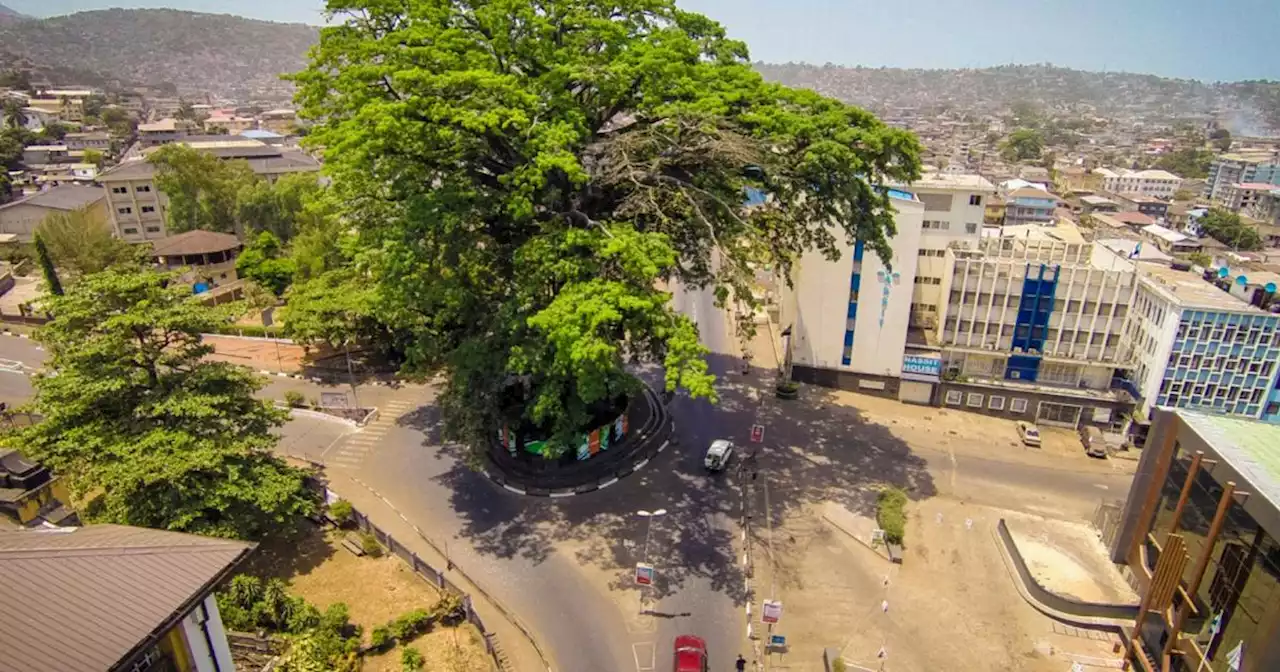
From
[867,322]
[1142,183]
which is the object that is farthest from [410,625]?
[1142,183]

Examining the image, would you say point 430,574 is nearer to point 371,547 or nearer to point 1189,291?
point 371,547

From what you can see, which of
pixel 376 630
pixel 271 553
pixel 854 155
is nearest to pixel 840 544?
pixel 854 155

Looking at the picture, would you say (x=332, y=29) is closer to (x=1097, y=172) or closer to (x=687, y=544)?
(x=687, y=544)

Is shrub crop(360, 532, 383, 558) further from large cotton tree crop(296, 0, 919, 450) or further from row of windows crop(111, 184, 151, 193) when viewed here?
row of windows crop(111, 184, 151, 193)

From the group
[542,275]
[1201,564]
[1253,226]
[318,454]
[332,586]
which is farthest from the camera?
[1253,226]

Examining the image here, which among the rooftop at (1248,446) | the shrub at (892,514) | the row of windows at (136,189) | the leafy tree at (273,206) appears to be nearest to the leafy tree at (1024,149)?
the leafy tree at (273,206)

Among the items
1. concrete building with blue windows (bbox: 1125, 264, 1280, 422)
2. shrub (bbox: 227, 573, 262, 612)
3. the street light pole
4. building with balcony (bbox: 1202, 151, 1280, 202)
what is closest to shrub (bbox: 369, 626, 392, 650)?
shrub (bbox: 227, 573, 262, 612)

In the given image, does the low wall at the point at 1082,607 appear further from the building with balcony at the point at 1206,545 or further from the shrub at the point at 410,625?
the shrub at the point at 410,625
